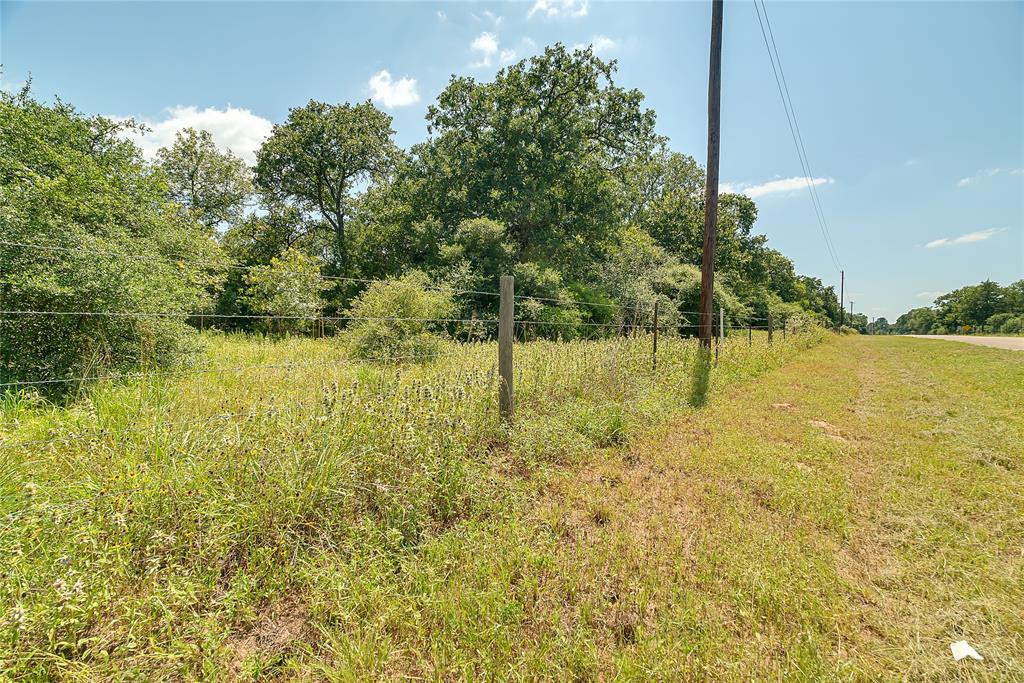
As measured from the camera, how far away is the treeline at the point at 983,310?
188ft

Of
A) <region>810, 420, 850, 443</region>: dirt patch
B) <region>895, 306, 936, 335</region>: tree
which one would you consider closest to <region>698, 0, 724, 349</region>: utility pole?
<region>810, 420, 850, 443</region>: dirt patch

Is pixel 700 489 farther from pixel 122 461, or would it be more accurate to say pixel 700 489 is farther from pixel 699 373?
pixel 699 373

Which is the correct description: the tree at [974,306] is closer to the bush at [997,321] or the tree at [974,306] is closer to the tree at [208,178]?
the bush at [997,321]

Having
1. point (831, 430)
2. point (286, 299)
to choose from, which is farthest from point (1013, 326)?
point (286, 299)

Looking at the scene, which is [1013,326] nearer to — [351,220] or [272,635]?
[351,220]

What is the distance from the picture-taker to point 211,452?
7.82 feet

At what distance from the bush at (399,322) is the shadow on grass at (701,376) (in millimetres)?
4616

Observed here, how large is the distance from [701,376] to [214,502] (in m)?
7.22

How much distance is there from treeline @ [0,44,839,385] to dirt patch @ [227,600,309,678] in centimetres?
193

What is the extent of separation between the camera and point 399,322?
9266mm

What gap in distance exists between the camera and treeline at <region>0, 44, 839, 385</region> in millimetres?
4707

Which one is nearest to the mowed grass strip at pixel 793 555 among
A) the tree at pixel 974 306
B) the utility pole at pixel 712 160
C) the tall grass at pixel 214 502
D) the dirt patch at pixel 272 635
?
the tall grass at pixel 214 502

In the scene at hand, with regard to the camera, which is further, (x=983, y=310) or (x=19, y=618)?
(x=983, y=310)

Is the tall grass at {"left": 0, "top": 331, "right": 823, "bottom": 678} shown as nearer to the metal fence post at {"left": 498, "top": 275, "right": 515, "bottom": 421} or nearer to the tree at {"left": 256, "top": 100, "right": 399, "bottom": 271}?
the metal fence post at {"left": 498, "top": 275, "right": 515, "bottom": 421}
